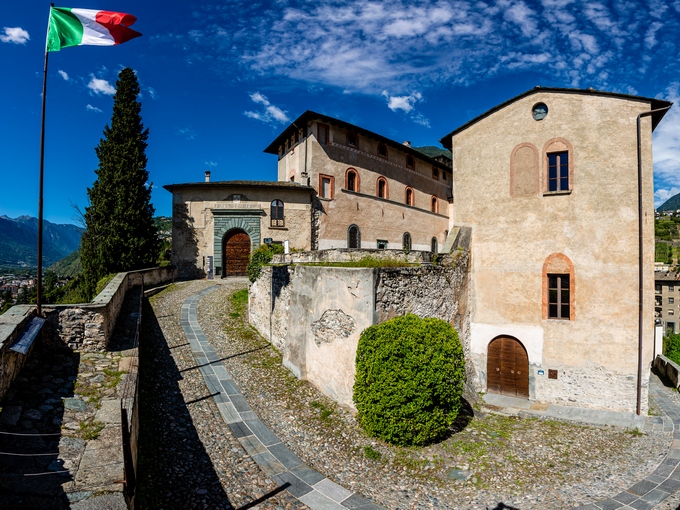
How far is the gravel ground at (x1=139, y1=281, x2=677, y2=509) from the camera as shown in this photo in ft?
19.4

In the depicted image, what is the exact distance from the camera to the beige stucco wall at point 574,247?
36.9 ft

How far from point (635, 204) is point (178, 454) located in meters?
14.1

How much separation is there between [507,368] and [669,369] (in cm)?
775

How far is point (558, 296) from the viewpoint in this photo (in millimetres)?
12242

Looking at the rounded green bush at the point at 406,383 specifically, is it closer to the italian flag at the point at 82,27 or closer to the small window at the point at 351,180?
the italian flag at the point at 82,27

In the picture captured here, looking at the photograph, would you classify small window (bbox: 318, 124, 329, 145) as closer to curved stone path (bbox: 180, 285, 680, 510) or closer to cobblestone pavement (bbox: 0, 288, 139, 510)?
curved stone path (bbox: 180, 285, 680, 510)

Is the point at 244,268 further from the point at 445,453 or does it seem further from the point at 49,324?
the point at 445,453

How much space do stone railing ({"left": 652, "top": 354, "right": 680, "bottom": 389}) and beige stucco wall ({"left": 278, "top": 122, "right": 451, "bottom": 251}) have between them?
52.4ft

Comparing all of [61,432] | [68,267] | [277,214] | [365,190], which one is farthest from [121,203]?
[68,267]

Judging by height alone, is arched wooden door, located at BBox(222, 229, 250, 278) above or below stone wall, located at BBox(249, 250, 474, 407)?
above

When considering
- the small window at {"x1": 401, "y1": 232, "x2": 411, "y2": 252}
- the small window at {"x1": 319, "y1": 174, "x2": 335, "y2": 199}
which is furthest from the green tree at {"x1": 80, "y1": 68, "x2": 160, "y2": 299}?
the small window at {"x1": 401, "y1": 232, "x2": 411, "y2": 252}

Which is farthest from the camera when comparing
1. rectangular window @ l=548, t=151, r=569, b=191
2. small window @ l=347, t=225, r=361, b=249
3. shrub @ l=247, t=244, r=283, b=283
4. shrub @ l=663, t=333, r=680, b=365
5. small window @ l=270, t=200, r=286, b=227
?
shrub @ l=663, t=333, r=680, b=365

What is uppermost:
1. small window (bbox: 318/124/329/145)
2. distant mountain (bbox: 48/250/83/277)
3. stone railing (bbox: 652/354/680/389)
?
small window (bbox: 318/124/329/145)

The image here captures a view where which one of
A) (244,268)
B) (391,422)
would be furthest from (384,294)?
(244,268)
